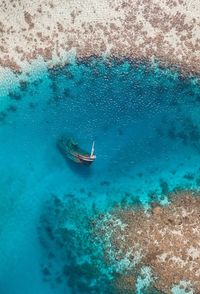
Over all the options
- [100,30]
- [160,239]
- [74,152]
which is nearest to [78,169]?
[74,152]

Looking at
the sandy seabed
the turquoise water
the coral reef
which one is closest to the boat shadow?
the turquoise water

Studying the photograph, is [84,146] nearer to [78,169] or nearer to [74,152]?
[74,152]

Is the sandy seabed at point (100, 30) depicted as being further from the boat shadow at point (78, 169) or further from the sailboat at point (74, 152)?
the boat shadow at point (78, 169)

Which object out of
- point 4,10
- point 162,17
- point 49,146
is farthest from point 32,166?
point 162,17

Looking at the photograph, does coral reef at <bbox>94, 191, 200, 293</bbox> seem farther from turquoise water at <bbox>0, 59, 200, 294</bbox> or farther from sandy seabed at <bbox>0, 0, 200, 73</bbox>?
sandy seabed at <bbox>0, 0, 200, 73</bbox>

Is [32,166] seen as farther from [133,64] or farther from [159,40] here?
[159,40]

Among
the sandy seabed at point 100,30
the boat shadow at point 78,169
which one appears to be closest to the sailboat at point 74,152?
the boat shadow at point 78,169
